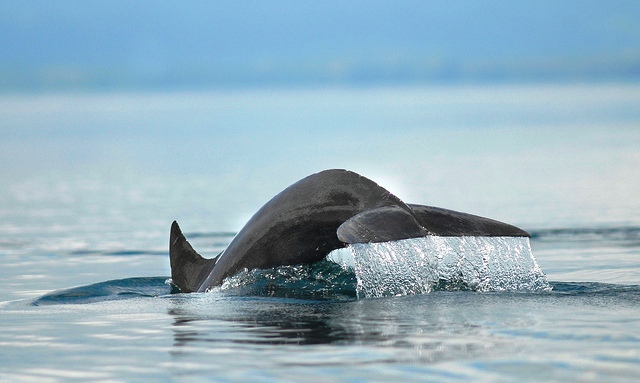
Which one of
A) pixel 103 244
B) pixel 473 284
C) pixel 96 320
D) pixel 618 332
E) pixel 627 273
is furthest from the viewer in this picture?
pixel 103 244

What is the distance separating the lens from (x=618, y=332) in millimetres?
9844

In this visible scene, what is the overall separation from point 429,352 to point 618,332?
1802mm

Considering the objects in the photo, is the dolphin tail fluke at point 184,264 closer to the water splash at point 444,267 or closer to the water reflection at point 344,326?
the water reflection at point 344,326

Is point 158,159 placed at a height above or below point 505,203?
above

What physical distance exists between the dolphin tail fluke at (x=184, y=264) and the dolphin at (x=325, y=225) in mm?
19

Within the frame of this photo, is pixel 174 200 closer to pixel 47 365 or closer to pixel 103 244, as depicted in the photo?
pixel 103 244

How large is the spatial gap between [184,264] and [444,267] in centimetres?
349

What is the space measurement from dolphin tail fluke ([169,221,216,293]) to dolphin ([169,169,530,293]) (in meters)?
0.02

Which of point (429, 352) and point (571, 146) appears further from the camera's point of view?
point (571, 146)

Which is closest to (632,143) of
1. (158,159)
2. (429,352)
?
(158,159)

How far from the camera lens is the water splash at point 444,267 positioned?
12.3 metres

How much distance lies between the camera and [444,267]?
13.0 metres

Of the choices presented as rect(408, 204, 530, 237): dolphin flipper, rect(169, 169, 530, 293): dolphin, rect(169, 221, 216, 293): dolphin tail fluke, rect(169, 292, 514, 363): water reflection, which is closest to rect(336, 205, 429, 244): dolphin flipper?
rect(169, 169, 530, 293): dolphin


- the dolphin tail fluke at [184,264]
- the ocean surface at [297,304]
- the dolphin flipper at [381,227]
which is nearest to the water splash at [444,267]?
the ocean surface at [297,304]
